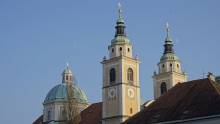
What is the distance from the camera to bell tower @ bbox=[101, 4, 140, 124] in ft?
244

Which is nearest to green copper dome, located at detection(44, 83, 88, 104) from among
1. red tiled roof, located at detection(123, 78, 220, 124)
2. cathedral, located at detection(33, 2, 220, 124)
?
cathedral, located at detection(33, 2, 220, 124)

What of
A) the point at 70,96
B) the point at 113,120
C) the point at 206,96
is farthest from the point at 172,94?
the point at 113,120

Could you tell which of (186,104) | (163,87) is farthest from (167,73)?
(186,104)

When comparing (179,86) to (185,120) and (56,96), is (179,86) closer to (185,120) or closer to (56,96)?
(185,120)

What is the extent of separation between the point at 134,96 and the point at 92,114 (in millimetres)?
10607

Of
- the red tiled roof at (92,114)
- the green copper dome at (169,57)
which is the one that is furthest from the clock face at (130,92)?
the green copper dome at (169,57)

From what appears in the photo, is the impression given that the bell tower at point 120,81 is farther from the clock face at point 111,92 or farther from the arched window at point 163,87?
the arched window at point 163,87

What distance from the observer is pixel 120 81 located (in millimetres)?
75438

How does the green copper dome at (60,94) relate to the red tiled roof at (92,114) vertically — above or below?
above

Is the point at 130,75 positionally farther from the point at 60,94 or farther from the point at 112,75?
the point at 60,94

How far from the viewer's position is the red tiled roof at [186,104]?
45.5 m

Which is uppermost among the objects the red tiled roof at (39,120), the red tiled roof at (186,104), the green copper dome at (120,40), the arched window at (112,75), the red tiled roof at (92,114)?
the green copper dome at (120,40)

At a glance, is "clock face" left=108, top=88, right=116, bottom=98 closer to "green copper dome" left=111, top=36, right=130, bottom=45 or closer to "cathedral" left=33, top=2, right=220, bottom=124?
"cathedral" left=33, top=2, right=220, bottom=124

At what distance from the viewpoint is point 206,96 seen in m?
47.0
